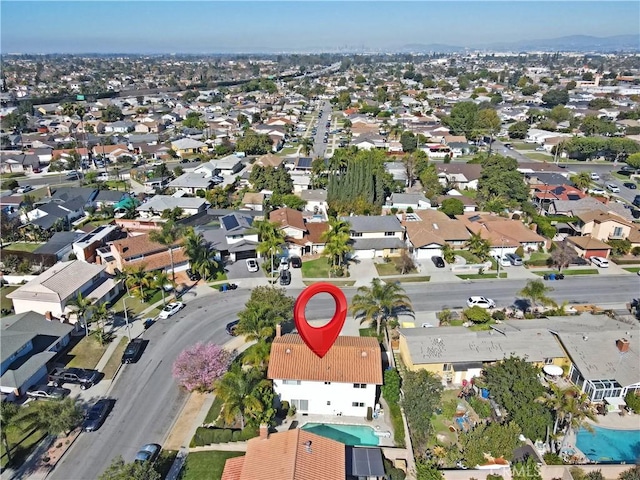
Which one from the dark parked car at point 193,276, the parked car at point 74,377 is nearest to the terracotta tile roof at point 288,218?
the dark parked car at point 193,276

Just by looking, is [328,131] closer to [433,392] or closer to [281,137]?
[281,137]

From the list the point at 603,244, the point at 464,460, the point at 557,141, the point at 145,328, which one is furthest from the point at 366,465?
the point at 557,141

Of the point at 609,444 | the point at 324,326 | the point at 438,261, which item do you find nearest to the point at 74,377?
the point at 324,326

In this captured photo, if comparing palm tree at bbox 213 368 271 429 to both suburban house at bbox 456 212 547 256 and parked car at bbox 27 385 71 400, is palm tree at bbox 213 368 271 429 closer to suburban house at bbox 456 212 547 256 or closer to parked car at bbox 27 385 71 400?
parked car at bbox 27 385 71 400

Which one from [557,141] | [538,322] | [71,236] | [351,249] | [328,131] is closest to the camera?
[538,322]

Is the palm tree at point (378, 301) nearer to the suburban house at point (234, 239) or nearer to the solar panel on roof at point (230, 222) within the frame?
the suburban house at point (234, 239)

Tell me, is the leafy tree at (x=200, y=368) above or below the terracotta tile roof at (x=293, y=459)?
below
